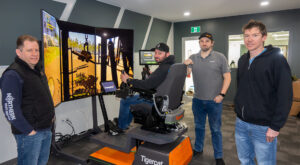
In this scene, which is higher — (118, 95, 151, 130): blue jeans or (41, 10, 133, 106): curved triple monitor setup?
(41, 10, 133, 106): curved triple monitor setup

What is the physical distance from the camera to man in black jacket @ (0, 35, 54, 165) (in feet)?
4.60

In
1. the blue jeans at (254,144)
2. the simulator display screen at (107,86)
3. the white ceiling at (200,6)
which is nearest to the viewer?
the blue jeans at (254,144)

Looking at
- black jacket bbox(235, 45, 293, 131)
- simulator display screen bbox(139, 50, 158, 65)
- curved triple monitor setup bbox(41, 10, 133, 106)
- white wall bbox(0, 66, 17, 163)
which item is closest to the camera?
black jacket bbox(235, 45, 293, 131)

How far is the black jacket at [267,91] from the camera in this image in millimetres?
1339

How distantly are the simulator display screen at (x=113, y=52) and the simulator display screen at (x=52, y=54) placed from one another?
87 cm

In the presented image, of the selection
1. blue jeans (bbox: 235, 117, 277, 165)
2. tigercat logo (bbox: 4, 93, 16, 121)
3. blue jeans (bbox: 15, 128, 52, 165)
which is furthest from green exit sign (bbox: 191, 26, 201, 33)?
tigercat logo (bbox: 4, 93, 16, 121)

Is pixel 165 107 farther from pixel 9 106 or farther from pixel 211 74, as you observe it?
pixel 9 106

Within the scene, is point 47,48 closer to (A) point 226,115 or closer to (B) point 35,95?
(B) point 35,95

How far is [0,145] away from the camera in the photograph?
257cm

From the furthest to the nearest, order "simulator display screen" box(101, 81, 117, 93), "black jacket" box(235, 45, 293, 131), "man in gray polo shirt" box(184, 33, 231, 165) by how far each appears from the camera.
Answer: "simulator display screen" box(101, 81, 117, 93)
"man in gray polo shirt" box(184, 33, 231, 165)
"black jacket" box(235, 45, 293, 131)

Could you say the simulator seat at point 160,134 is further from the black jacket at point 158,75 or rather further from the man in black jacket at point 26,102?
the man in black jacket at point 26,102

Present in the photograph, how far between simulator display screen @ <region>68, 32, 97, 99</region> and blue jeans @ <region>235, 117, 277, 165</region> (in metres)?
2.32

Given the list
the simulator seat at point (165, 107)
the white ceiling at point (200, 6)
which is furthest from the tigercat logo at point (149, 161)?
the white ceiling at point (200, 6)

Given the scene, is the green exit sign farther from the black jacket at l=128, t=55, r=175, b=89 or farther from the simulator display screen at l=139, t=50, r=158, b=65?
the black jacket at l=128, t=55, r=175, b=89
